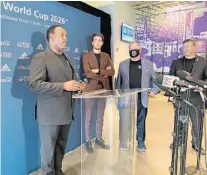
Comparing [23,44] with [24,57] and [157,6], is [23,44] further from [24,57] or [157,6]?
[157,6]

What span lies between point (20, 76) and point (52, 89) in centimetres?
53

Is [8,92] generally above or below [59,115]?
above

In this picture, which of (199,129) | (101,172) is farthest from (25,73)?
(199,129)

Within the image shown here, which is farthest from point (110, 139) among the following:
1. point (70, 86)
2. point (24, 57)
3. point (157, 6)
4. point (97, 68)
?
point (157, 6)

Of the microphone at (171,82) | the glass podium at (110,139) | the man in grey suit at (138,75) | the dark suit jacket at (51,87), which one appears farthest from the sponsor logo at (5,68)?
the man in grey suit at (138,75)

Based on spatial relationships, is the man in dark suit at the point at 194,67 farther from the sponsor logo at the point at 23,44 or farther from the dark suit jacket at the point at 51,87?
the sponsor logo at the point at 23,44

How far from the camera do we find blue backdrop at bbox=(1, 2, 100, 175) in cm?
202

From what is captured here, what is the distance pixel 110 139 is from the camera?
96.1 inches

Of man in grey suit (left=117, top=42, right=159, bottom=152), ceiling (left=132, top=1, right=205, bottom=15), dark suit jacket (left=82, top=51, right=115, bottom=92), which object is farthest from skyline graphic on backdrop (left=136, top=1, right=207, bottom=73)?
dark suit jacket (left=82, top=51, right=115, bottom=92)

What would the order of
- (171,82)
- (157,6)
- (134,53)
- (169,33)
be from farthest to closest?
(169,33) < (157,6) < (134,53) < (171,82)

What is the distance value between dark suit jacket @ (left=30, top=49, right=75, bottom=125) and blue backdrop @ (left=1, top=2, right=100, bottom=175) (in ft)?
0.99

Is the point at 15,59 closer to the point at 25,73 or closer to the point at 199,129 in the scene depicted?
the point at 25,73

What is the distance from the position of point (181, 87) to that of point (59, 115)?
3.56 ft

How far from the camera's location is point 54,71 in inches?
77.1
